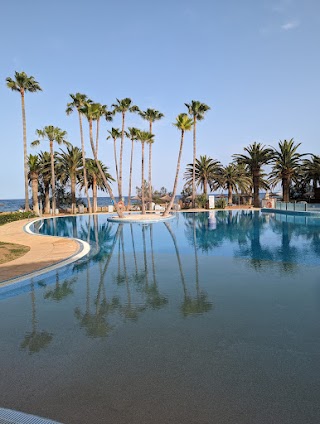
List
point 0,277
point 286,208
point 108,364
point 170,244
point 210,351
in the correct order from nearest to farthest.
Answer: point 108,364, point 210,351, point 0,277, point 170,244, point 286,208

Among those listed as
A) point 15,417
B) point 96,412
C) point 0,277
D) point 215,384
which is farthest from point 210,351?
point 0,277

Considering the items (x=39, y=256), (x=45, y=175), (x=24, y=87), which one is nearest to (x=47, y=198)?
(x=45, y=175)

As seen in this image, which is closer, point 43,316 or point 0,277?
point 43,316

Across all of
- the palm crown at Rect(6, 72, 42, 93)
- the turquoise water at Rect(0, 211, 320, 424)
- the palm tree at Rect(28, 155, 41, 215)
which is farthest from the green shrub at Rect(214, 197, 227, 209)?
the turquoise water at Rect(0, 211, 320, 424)

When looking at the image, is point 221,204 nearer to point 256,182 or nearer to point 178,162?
point 256,182

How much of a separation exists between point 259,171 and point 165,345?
42643 mm

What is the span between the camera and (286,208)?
32.7m

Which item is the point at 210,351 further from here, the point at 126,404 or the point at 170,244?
the point at 170,244

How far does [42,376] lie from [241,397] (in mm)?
2792

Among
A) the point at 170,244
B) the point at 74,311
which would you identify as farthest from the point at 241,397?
the point at 170,244

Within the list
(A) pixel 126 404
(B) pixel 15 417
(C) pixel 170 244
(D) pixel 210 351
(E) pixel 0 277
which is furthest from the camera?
(C) pixel 170 244

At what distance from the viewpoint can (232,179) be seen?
47.4 meters

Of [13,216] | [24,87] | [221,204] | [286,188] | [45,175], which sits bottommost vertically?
[13,216]

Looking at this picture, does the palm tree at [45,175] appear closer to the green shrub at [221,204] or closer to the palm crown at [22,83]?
the palm crown at [22,83]
